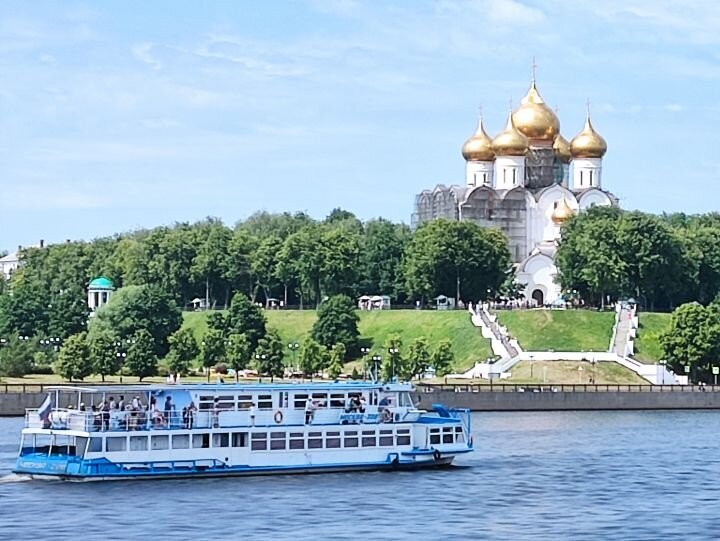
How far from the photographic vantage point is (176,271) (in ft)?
546

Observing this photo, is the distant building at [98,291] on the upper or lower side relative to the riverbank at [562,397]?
upper

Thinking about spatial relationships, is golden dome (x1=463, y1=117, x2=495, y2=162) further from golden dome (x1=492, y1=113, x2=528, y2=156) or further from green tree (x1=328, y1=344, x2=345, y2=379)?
green tree (x1=328, y1=344, x2=345, y2=379)

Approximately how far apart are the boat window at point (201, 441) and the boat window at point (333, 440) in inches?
195

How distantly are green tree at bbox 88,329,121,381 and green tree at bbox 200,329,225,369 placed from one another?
6.23 metres

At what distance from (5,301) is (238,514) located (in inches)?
3729

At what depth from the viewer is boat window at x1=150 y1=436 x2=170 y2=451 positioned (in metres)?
68.1

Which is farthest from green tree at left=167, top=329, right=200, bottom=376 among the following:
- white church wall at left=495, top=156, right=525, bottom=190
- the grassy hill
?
white church wall at left=495, top=156, right=525, bottom=190

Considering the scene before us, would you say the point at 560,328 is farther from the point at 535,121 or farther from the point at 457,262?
the point at 535,121

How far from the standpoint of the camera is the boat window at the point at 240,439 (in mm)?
69750

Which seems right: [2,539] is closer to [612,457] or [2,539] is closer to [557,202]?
[612,457]

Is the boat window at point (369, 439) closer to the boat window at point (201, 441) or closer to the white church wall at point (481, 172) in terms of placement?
the boat window at point (201, 441)

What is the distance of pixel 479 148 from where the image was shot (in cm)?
17025

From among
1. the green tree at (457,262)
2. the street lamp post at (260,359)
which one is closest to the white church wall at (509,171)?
the green tree at (457,262)

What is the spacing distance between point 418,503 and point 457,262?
88695mm
